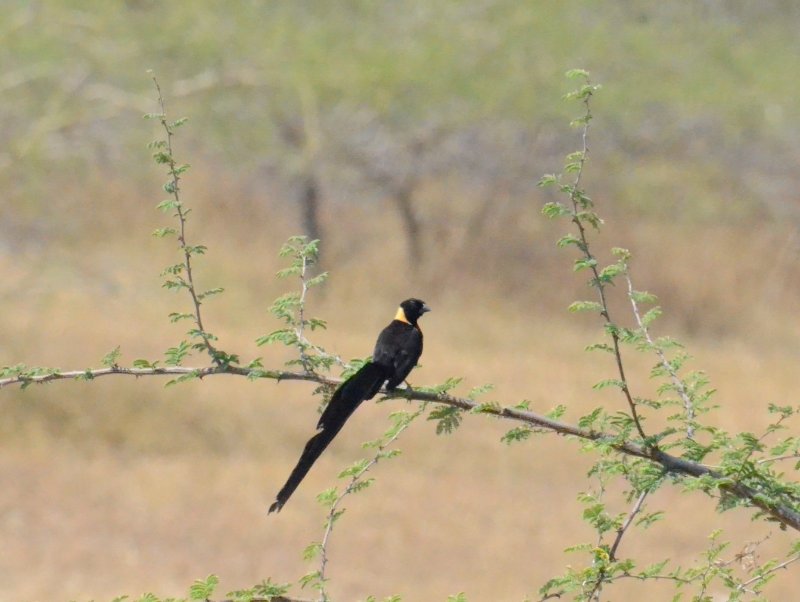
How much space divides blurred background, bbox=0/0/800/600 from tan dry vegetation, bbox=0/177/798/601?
0.08 m

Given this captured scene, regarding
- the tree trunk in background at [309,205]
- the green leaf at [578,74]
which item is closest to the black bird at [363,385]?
the green leaf at [578,74]

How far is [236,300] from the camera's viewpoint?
21.6m

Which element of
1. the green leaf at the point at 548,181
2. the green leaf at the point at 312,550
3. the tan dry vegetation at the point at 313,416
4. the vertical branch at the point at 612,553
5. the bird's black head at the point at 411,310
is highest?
the tan dry vegetation at the point at 313,416

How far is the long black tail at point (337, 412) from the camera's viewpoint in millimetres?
3395

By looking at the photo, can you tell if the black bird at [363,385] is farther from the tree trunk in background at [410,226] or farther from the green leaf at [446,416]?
the tree trunk in background at [410,226]

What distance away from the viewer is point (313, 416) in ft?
60.9

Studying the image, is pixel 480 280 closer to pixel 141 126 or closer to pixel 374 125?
pixel 374 125

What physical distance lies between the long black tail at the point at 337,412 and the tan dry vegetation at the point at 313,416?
831 centimetres

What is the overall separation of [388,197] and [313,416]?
708 centimetres

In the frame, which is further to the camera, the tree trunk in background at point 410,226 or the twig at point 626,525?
the tree trunk in background at point 410,226

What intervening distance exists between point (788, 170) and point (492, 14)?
7271 millimetres

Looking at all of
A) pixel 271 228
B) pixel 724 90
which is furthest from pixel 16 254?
pixel 724 90

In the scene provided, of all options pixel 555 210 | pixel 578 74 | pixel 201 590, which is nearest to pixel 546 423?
pixel 555 210

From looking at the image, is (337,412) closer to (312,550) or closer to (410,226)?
(312,550)
